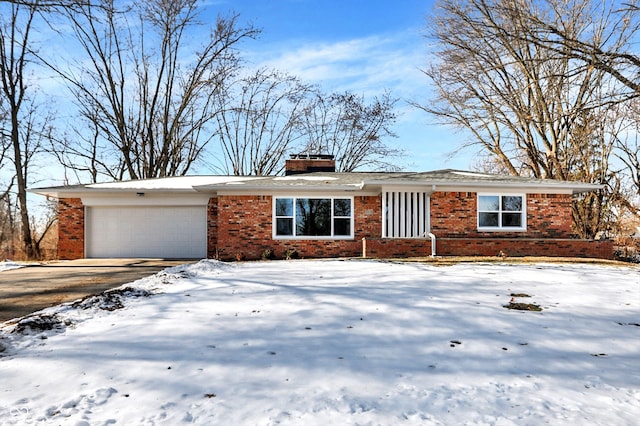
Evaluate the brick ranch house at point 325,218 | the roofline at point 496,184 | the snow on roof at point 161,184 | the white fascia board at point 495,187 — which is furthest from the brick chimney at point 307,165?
the roofline at point 496,184

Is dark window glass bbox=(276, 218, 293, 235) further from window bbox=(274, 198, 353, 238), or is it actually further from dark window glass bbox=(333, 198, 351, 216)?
dark window glass bbox=(333, 198, 351, 216)

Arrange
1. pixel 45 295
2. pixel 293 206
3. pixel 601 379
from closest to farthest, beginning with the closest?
pixel 601 379 → pixel 45 295 → pixel 293 206

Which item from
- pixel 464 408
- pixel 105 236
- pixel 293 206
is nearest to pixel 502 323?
pixel 464 408

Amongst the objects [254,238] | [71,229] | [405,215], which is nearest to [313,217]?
[254,238]

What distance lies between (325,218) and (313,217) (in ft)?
1.41

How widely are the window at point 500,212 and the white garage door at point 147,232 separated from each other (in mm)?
10147

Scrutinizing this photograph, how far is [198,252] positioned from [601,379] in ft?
44.4

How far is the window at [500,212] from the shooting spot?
14711 millimetres

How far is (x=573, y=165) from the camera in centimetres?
2109

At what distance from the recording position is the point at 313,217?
14.6 meters

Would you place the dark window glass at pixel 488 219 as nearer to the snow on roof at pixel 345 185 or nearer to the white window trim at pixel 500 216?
the white window trim at pixel 500 216

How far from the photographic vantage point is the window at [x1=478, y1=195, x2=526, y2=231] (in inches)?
579

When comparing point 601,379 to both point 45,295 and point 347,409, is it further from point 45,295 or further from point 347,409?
point 45,295

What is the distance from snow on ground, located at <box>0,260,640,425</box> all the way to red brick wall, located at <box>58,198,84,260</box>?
33.6 feet
